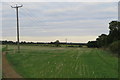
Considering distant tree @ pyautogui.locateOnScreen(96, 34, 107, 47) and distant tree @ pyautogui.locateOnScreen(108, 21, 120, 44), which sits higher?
distant tree @ pyautogui.locateOnScreen(108, 21, 120, 44)

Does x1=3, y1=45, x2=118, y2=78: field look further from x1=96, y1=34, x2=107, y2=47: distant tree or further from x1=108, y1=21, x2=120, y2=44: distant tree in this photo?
x1=96, y1=34, x2=107, y2=47: distant tree

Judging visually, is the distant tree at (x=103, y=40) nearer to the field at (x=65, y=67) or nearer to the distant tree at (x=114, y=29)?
the distant tree at (x=114, y=29)

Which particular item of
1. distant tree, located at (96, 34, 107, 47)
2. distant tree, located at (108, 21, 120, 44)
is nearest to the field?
distant tree, located at (108, 21, 120, 44)

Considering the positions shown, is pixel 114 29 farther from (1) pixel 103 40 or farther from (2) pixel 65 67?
(2) pixel 65 67

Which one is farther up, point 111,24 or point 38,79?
point 111,24

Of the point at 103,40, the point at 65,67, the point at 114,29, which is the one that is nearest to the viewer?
the point at 65,67

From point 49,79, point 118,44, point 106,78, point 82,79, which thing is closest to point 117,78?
point 106,78

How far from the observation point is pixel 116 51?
1912 inches

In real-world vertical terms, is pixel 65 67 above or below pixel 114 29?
below

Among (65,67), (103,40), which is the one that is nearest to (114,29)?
(103,40)

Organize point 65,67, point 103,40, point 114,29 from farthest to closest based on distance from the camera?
point 103,40, point 114,29, point 65,67

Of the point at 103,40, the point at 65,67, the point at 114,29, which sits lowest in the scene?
the point at 65,67

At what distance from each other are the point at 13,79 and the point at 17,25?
33.4m

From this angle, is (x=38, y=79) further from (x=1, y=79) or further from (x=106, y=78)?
(x=106, y=78)
